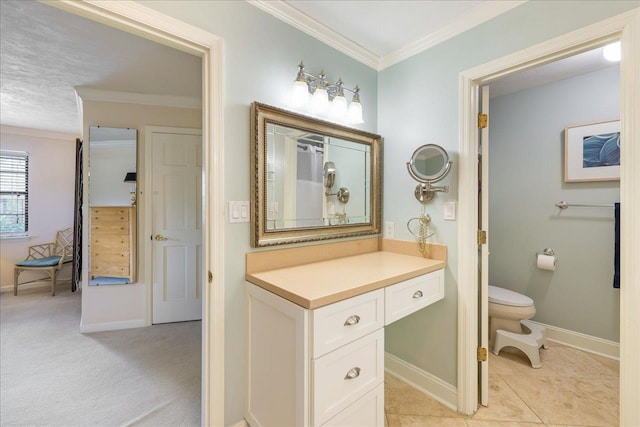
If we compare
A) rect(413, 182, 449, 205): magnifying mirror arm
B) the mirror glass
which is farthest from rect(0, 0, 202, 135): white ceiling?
rect(413, 182, 449, 205): magnifying mirror arm

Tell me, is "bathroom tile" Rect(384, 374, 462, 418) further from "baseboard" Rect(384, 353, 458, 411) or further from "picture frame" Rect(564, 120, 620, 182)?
"picture frame" Rect(564, 120, 620, 182)

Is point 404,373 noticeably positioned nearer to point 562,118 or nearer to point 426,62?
point 426,62

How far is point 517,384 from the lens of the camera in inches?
75.5

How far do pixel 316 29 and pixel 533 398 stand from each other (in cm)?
271

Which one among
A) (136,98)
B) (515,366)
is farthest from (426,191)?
(136,98)

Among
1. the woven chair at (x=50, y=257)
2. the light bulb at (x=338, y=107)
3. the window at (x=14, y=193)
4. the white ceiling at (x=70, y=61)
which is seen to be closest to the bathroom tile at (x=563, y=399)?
the light bulb at (x=338, y=107)

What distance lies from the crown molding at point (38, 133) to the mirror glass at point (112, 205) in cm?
245

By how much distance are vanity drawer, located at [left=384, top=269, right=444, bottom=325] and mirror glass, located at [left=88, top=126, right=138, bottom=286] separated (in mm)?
2694

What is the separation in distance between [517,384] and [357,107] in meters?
2.21

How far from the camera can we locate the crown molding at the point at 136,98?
8.84ft

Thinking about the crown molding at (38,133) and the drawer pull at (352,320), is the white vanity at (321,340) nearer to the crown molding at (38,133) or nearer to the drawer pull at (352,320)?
the drawer pull at (352,320)

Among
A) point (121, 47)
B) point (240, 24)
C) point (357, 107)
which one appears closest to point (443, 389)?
point (357, 107)

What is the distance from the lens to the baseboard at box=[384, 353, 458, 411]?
171 centimetres

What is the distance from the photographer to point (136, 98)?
2834 millimetres
